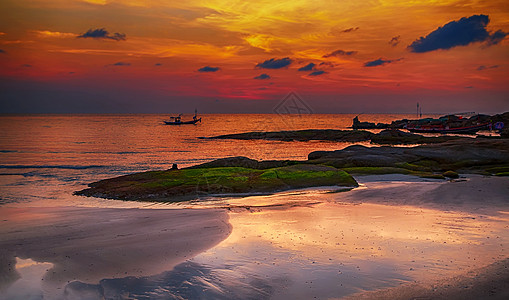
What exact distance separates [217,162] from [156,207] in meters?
11.6

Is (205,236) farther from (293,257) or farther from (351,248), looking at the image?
(351,248)

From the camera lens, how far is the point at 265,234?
471 inches

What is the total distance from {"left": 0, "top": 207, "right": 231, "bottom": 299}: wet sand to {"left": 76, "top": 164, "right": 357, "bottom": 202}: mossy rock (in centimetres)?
451

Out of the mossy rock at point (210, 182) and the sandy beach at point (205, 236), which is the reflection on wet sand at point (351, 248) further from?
the mossy rock at point (210, 182)

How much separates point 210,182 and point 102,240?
10.8m

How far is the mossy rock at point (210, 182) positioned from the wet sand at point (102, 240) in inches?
177

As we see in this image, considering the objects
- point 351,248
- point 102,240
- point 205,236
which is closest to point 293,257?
point 351,248

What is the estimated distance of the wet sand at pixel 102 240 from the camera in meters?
9.16

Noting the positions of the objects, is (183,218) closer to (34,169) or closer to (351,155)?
(351,155)

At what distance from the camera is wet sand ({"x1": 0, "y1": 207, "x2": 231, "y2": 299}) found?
9.16 m

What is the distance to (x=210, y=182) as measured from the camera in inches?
879

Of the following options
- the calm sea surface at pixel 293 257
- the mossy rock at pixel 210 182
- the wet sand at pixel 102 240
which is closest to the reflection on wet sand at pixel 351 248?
the calm sea surface at pixel 293 257

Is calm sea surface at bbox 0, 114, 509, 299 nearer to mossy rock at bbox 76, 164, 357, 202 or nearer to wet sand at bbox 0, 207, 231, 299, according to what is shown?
wet sand at bbox 0, 207, 231, 299

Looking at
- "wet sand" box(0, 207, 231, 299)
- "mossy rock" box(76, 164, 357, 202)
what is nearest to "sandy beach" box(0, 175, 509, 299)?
"wet sand" box(0, 207, 231, 299)
